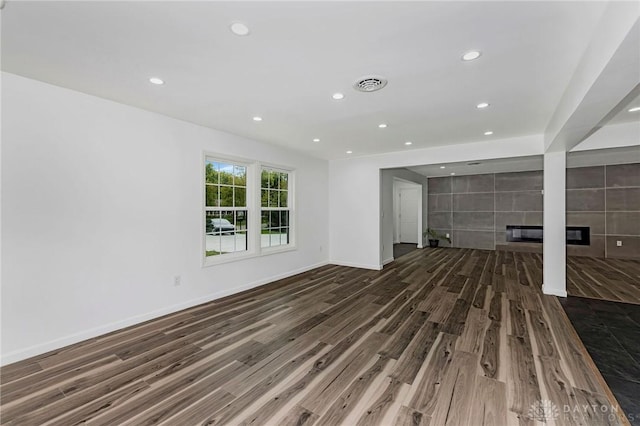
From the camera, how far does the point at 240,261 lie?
4523 millimetres

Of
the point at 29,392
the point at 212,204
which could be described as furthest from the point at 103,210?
the point at 29,392

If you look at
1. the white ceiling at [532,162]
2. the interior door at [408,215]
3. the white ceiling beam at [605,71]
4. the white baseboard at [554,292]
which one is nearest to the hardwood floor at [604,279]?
the white baseboard at [554,292]

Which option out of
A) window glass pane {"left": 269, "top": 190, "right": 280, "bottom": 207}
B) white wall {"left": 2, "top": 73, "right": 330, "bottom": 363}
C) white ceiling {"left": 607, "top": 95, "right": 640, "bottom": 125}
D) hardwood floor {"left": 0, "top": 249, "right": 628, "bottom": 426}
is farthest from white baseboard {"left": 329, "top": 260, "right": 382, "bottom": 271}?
white ceiling {"left": 607, "top": 95, "right": 640, "bottom": 125}

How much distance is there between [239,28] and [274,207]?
3787mm

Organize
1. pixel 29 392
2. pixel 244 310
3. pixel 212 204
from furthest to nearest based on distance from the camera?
pixel 212 204 → pixel 244 310 → pixel 29 392

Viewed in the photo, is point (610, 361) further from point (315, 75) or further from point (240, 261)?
point (240, 261)

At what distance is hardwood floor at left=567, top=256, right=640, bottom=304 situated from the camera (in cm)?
427

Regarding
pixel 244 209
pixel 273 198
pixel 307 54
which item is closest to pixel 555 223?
pixel 307 54

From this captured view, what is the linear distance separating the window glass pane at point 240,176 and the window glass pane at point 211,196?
427 millimetres

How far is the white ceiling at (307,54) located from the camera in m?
1.67

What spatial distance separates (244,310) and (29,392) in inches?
79.1

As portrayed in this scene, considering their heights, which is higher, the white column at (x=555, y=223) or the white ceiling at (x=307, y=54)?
the white ceiling at (x=307, y=54)

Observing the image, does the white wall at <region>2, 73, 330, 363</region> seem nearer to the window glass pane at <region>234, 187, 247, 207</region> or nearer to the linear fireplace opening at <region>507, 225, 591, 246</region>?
the window glass pane at <region>234, 187, 247, 207</region>

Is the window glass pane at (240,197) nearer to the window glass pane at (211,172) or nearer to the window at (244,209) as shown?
the window at (244,209)
